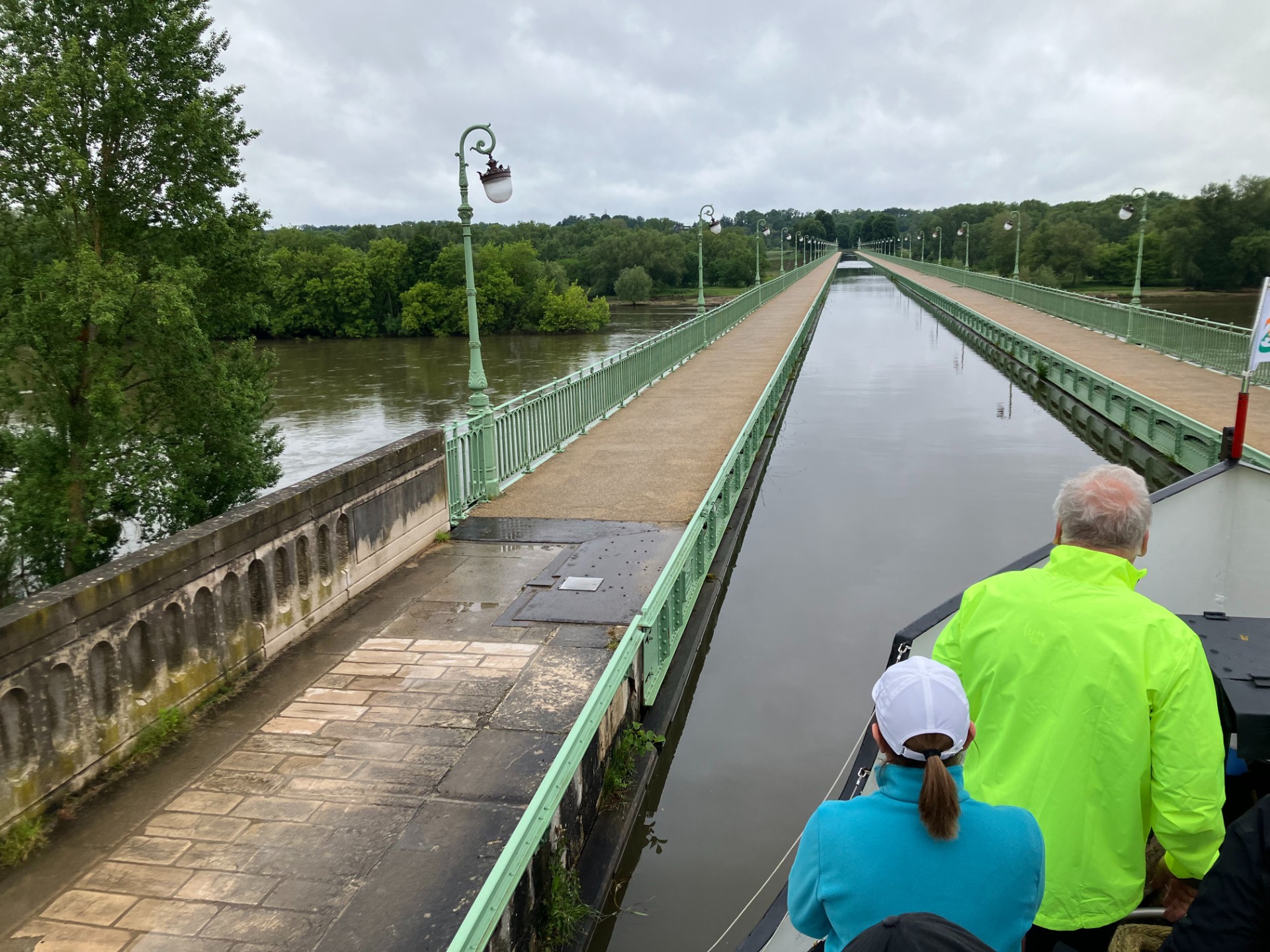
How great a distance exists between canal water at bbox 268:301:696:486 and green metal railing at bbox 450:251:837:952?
4517 millimetres

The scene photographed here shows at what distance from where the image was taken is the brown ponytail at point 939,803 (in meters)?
1.81

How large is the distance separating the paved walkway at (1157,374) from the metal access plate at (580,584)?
7.91 metres

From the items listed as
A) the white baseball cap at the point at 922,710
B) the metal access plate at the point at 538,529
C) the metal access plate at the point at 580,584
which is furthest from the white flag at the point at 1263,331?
the metal access plate at the point at 538,529

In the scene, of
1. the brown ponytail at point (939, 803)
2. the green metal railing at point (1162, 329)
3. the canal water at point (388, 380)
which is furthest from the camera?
the canal water at point (388, 380)

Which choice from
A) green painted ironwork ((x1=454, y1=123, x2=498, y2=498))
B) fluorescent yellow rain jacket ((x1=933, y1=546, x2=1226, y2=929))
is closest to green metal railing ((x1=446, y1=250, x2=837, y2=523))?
green painted ironwork ((x1=454, y1=123, x2=498, y2=498))

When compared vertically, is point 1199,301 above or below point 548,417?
below

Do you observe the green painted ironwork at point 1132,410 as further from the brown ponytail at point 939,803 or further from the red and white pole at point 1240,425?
the brown ponytail at point 939,803

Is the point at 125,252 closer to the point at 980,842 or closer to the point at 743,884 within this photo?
the point at 743,884

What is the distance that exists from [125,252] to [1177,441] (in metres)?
19.7

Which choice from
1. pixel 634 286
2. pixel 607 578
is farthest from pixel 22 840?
pixel 634 286

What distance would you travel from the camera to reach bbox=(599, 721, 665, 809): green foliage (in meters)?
5.49

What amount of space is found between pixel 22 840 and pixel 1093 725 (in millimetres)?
4550

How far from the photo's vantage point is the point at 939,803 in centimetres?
181

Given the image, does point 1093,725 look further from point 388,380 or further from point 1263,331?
point 388,380
